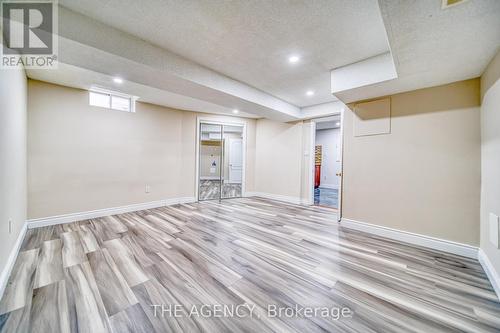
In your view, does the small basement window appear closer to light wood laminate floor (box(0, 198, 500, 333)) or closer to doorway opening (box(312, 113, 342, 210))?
light wood laminate floor (box(0, 198, 500, 333))

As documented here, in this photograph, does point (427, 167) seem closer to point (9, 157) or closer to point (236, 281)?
point (236, 281)

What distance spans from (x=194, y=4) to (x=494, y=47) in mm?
2760

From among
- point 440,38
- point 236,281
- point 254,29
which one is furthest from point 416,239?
point 254,29

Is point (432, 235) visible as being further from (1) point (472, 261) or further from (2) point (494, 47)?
(2) point (494, 47)

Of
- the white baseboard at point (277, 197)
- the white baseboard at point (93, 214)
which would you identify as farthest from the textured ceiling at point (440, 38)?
the white baseboard at point (93, 214)

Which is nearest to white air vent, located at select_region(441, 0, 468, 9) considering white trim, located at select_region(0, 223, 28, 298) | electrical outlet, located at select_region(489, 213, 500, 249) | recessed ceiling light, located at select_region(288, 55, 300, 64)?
recessed ceiling light, located at select_region(288, 55, 300, 64)

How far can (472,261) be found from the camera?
7.44ft

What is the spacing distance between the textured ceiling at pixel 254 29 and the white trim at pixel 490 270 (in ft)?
8.45

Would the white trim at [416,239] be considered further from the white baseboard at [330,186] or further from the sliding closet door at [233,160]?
the white baseboard at [330,186]

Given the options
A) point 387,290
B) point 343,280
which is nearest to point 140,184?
point 343,280

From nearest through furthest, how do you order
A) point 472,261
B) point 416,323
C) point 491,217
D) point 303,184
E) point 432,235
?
point 416,323, point 491,217, point 472,261, point 432,235, point 303,184

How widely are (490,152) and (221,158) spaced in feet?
16.6

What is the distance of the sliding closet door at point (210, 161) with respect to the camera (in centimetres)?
574

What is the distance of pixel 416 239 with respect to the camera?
8.95 ft
